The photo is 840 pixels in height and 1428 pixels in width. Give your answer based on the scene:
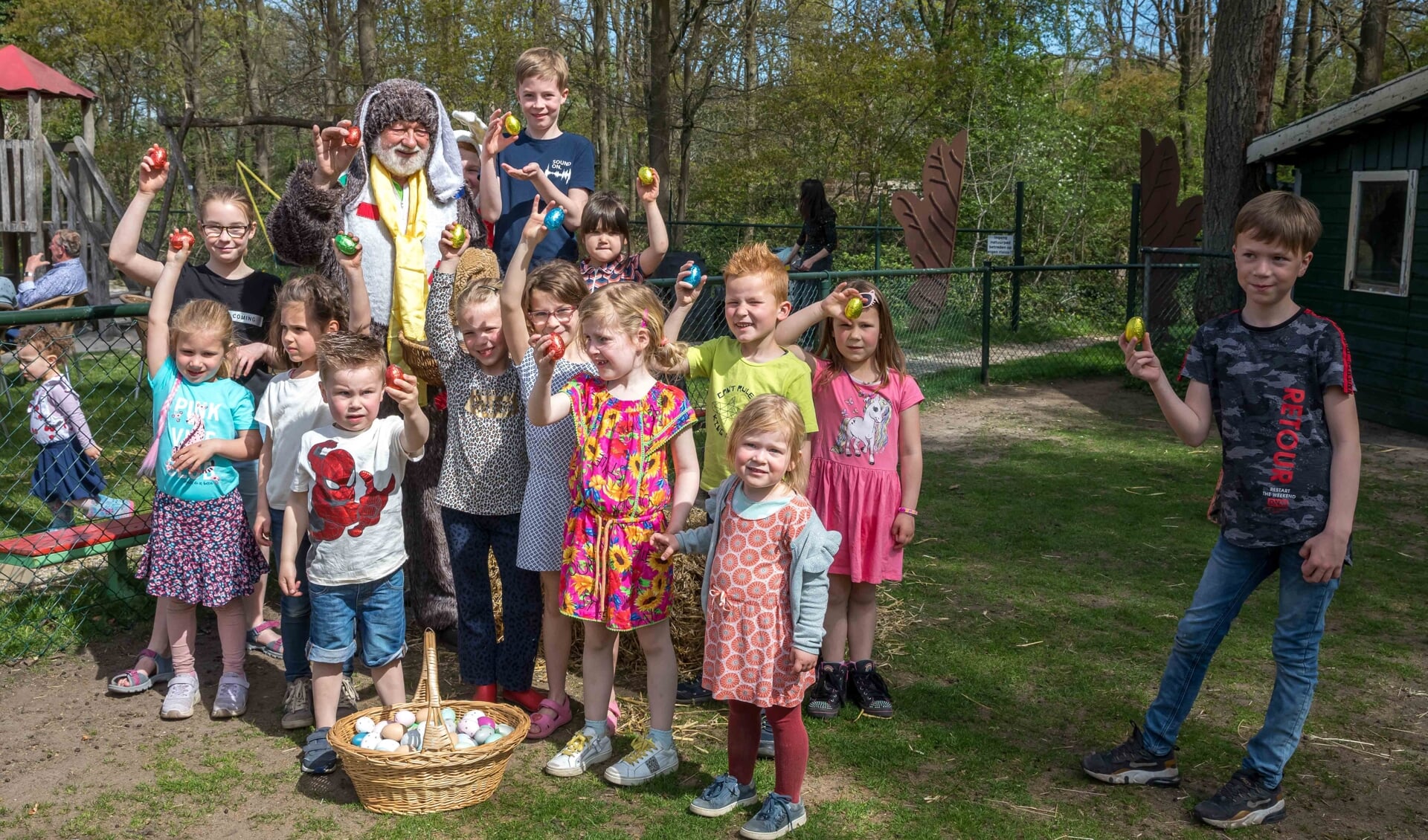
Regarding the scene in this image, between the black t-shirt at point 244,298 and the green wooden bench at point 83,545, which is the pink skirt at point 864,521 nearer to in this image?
the black t-shirt at point 244,298

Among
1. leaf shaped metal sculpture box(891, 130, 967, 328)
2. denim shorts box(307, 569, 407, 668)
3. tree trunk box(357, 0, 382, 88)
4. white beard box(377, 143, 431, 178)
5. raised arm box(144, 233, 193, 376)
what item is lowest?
denim shorts box(307, 569, 407, 668)

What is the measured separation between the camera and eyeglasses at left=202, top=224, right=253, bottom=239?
4051 mm

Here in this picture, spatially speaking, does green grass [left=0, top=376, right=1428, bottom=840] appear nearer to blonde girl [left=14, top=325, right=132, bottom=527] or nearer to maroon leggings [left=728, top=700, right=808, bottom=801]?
maroon leggings [left=728, top=700, right=808, bottom=801]

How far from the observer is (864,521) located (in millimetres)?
3840

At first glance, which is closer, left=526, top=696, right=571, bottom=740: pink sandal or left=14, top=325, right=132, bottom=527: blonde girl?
left=526, top=696, right=571, bottom=740: pink sandal

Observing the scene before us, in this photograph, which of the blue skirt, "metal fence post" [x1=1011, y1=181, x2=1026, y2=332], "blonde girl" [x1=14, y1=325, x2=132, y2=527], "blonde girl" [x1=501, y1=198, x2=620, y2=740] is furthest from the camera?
"metal fence post" [x1=1011, y1=181, x2=1026, y2=332]

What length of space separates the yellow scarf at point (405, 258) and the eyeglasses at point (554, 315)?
51 cm

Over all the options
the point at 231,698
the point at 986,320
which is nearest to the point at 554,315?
the point at 231,698

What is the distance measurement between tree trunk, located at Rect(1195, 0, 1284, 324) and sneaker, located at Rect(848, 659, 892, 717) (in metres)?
8.52

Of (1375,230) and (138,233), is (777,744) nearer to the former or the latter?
(138,233)

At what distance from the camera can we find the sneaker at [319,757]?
3477 mm

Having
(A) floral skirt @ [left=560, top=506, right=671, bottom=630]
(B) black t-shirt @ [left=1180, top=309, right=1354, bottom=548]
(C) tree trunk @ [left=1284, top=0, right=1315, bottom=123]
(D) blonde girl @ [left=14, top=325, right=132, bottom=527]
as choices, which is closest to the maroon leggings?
(A) floral skirt @ [left=560, top=506, right=671, bottom=630]

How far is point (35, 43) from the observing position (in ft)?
64.5

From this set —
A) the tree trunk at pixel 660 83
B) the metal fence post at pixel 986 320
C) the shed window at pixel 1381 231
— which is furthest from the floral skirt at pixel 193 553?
the tree trunk at pixel 660 83
